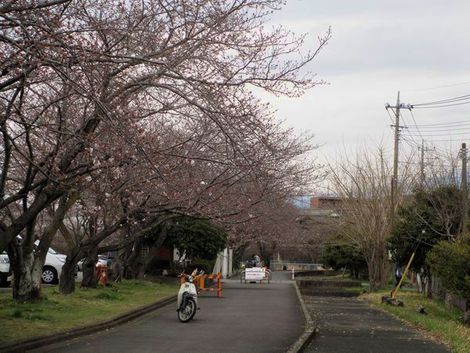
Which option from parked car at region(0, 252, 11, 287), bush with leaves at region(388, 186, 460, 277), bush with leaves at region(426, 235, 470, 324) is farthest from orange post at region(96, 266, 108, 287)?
bush with leaves at region(426, 235, 470, 324)

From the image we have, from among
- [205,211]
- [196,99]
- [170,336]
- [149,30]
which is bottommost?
[170,336]

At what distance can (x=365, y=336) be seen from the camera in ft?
47.5

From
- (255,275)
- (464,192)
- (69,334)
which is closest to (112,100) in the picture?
(69,334)

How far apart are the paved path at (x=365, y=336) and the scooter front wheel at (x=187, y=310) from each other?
127 inches

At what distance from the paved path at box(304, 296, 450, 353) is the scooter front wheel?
3223mm

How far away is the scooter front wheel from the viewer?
53.2 feet

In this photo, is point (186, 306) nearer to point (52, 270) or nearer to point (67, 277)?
point (67, 277)

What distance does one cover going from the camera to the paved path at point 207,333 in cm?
1159

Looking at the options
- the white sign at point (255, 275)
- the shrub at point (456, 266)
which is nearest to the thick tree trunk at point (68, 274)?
the shrub at point (456, 266)

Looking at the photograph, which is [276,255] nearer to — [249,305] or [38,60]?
[249,305]

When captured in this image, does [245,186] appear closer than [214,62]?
No

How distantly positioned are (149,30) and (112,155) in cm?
226

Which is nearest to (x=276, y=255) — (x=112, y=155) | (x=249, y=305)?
(x=249, y=305)

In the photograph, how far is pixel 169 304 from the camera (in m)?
22.4
